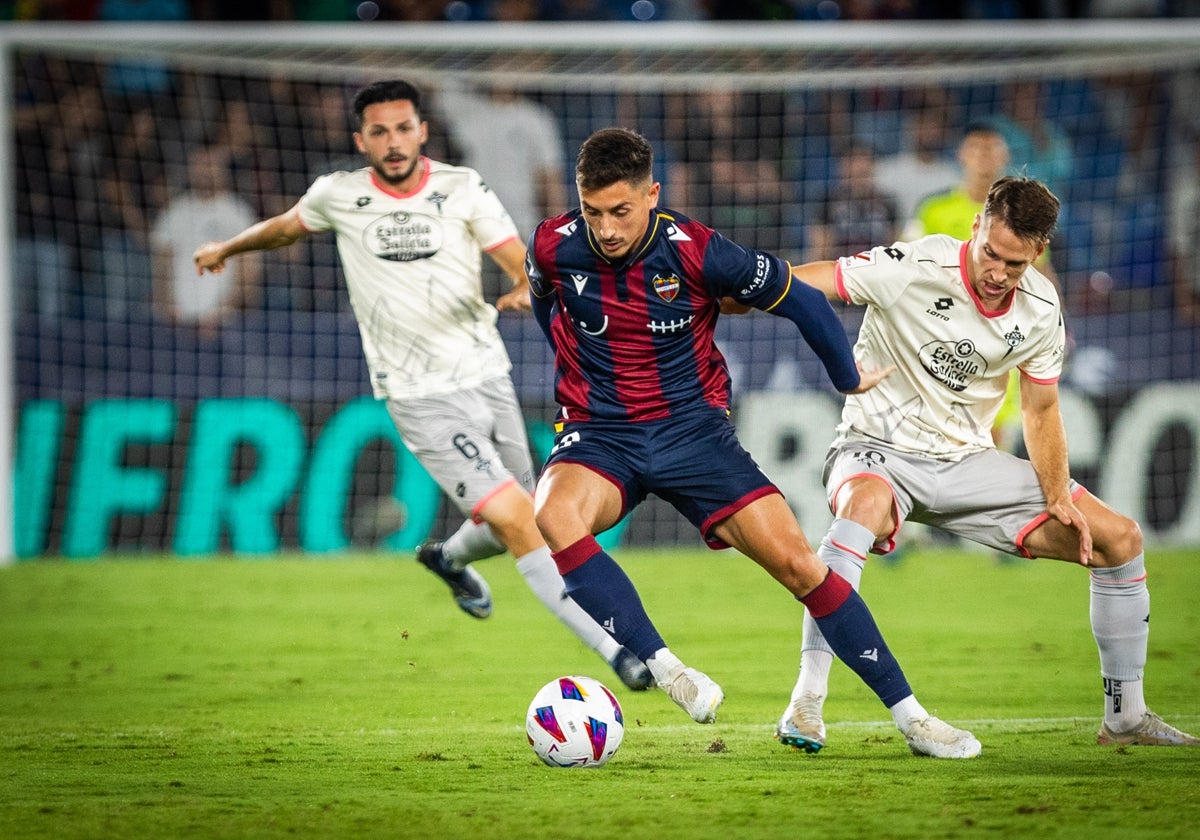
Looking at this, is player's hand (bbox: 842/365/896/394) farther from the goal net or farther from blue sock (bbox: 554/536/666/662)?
the goal net

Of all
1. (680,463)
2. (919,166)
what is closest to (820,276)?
(680,463)

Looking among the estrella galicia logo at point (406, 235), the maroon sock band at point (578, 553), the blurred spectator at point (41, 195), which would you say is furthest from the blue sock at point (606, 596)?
the blurred spectator at point (41, 195)

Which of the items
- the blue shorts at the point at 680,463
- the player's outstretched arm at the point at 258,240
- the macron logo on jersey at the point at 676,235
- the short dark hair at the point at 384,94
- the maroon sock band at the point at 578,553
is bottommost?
the maroon sock band at the point at 578,553

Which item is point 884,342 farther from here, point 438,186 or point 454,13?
point 454,13

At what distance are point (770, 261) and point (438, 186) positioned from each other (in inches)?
92.5

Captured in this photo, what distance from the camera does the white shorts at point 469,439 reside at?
22.5 feet

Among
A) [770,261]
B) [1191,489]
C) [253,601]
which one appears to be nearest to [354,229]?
[770,261]

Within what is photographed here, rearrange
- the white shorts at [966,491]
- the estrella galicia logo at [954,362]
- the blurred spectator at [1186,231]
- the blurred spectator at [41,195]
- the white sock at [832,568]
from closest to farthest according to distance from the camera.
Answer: the white sock at [832,568] < the white shorts at [966,491] < the estrella galicia logo at [954,362] < the blurred spectator at [1186,231] < the blurred spectator at [41,195]

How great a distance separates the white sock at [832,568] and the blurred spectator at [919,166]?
797 cm

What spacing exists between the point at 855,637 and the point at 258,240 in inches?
128

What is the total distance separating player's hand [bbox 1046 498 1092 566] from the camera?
5133mm

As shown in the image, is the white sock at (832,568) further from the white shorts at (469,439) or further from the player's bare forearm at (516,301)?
the white shorts at (469,439)

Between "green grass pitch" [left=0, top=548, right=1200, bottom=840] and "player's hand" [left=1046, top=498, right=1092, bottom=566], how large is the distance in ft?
2.04

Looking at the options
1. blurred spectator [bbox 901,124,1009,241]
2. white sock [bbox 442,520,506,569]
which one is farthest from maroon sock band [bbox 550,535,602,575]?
blurred spectator [bbox 901,124,1009,241]
